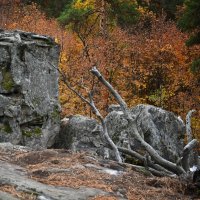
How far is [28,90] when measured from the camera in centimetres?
1722

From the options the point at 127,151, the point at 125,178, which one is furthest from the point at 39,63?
the point at 125,178

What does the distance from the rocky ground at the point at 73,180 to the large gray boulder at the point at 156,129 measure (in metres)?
8.72

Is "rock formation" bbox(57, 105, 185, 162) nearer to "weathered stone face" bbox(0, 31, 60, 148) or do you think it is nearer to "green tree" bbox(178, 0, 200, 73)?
"weathered stone face" bbox(0, 31, 60, 148)

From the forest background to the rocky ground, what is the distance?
1635 centimetres

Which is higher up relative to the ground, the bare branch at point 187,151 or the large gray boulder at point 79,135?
the bare branch at point 187,151

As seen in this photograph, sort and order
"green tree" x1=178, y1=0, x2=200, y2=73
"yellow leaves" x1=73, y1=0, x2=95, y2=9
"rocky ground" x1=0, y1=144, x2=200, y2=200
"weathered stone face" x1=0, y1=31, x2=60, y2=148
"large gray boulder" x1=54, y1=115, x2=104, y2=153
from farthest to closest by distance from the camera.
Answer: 1. "yellow leaves" x1=73, y1=0, x2=95, y2=9
2. "green tree" x1=178, y1=0, x2=200, y2=73
3. "large gray boulder" x1=54, y1=115, x2=104, y2=153
4. "weathered stone face" x1=0, y1=31, x2=60, y2=148
5. "rocky ground" x1=0, y1=144, x2=200, y2=200

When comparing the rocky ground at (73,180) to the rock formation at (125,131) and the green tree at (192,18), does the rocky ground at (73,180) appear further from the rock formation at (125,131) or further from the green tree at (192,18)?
the green tree at (192,18)

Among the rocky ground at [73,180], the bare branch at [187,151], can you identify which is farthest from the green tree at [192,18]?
the rocky ground at [73,180]

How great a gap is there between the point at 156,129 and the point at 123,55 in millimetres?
12965

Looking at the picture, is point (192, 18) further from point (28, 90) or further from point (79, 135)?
point (28, 90)

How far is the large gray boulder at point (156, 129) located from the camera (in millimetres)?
17312

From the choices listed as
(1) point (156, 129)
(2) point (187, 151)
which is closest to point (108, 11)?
(1) point (156, 129)

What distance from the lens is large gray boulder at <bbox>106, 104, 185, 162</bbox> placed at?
56.8ft

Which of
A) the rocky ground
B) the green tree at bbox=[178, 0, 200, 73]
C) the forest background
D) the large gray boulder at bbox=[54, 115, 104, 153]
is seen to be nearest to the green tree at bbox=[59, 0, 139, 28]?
the forest background
